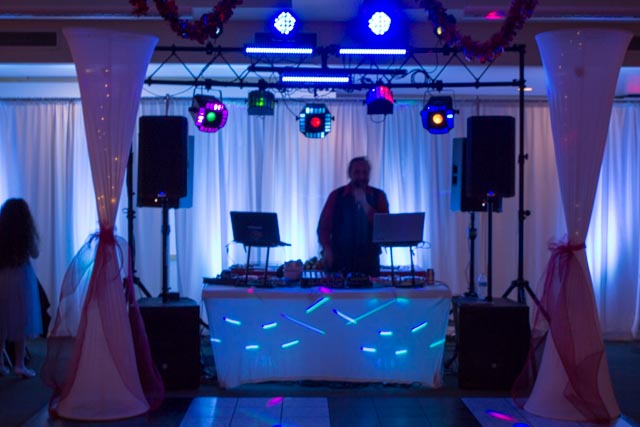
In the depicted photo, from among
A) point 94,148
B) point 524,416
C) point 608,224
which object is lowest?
point 524,416

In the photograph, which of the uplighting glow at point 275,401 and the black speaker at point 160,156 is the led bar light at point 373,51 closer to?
the black speaker at point 160,156

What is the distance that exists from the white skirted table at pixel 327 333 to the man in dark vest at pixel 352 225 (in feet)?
2.50

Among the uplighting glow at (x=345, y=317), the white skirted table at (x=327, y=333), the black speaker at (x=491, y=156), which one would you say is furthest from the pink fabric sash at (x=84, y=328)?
the black speaker at (x=491, y=156)

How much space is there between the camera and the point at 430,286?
19.1 ft

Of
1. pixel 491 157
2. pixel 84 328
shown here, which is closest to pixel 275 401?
pixel 84 328

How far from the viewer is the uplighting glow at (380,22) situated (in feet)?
19.7

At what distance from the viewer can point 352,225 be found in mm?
6520

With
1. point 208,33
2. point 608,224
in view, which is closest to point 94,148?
point 208,33

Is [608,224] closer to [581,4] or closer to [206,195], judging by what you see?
[581,4]

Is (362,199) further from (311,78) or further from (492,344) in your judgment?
(492,344)

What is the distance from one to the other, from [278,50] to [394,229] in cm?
186

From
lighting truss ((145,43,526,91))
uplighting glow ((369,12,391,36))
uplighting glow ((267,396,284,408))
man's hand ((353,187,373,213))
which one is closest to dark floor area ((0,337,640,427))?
uplighting glow ((267,396,284,408))

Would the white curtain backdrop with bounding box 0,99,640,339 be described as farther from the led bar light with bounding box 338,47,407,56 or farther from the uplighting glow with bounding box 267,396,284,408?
the uplighting glow with bounding box 267,396,284,408

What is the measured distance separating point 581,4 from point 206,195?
451cm
